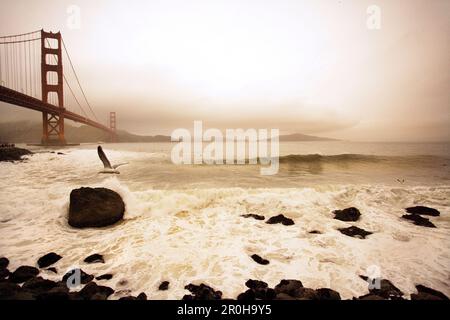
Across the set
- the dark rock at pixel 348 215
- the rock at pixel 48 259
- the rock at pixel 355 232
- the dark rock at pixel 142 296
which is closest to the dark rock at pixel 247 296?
the dark rock at pixel 142 296

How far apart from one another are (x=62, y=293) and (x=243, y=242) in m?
3.16

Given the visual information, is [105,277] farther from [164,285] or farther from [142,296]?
[164,285]

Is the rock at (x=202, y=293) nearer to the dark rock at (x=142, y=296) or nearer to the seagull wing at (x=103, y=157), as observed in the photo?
the dark rock at (x=142, y=296)

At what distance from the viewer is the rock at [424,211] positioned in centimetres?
609

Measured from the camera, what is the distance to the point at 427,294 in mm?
2809

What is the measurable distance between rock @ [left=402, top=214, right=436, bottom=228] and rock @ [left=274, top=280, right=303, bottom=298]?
4.67 metres

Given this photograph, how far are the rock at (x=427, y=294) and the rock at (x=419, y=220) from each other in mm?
3192

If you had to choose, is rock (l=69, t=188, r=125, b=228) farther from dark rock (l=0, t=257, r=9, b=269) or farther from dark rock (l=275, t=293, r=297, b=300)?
dark rock (l=275, t=293, r=297, b=300)

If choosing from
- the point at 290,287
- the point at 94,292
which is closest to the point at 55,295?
the point at 94,292

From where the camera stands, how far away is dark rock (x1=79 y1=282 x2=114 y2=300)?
2.72m

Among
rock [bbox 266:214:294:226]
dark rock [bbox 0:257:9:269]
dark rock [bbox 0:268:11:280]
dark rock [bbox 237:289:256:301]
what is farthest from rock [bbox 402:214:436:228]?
dark rock [bbox 0:257:9:269]
